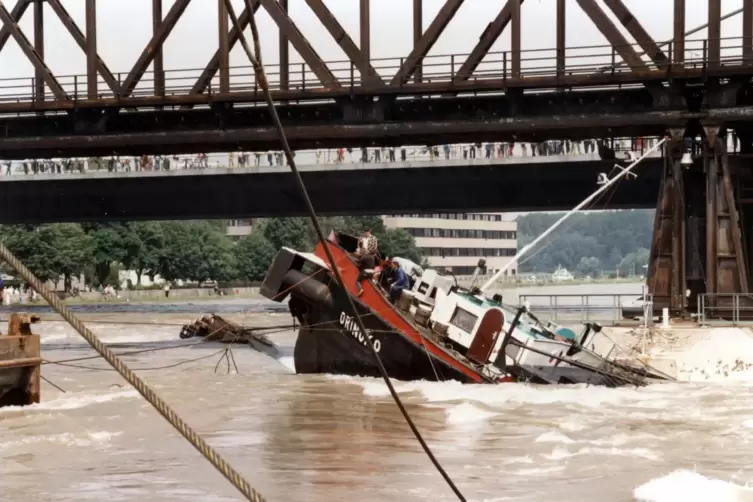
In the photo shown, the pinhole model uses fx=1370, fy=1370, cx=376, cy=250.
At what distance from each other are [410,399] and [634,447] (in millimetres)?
6749

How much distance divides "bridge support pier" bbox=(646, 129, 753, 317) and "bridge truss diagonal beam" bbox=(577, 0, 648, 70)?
2899 millimetres

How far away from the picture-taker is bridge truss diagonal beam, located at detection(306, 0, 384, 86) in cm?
4394

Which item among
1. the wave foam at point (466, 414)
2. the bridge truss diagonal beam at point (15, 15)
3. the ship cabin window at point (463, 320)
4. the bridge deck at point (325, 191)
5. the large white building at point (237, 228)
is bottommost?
the wave foam at point (466, 414)

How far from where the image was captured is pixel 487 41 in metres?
43.4

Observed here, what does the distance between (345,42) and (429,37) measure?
2.75m

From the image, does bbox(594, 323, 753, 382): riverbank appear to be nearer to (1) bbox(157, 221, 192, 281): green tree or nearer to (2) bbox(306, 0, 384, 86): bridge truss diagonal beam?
(2) bbox(306, 0, 384, 86): bridge truss diagonal beam

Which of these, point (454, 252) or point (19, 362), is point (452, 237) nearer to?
point (454, 252)

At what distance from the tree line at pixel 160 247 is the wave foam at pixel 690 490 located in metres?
91.8

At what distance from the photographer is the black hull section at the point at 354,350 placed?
29.4 meters

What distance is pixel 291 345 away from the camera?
47.5 m

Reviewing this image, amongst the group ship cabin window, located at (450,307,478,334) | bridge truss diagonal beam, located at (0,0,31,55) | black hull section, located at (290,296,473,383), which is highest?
bridge truss diagonal beam, located at (0,0,31,55)

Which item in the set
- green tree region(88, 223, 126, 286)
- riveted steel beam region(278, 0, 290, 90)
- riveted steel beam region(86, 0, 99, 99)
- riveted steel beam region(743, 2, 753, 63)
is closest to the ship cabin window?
riveted steel beam region(743, 2, 753, 63)

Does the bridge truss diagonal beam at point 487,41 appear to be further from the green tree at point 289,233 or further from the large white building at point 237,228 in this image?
the large white building at point 237,228

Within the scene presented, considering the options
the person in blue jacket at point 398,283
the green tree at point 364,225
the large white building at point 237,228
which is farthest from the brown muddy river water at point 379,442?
the large white building at point 237,228
